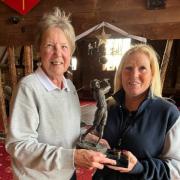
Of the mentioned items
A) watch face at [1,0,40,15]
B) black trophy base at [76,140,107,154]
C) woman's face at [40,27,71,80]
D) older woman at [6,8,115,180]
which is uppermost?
watch face at [1,0,40,15]

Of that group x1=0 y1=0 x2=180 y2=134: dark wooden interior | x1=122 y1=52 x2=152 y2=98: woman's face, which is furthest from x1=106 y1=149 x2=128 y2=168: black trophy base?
x1=0 y1=0 x2=180 y2=134: dark wooden interior

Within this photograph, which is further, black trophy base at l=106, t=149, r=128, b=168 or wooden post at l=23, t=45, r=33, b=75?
wooden post at l=23, t=45, r=33, b=75

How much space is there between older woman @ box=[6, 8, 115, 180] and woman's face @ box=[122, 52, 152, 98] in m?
0.26

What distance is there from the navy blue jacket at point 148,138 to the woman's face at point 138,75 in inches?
2.3

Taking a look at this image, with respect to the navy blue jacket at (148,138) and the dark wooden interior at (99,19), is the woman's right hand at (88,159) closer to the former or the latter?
the navy blue jacket at (148,138)

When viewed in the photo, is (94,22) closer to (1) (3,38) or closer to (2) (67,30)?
(1) (3,38)

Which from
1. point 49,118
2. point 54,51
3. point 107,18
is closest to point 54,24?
point 54,51

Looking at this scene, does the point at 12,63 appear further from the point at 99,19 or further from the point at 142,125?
the point at 142,125

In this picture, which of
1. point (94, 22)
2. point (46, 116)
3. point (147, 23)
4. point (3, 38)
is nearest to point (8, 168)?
point (3, 38)

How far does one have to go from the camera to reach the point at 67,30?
1.18 m

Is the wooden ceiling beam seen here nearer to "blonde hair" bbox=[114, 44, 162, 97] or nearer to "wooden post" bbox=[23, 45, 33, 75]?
"wooden post" bbox=[23, 45, 33, 75]

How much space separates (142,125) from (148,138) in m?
0.06

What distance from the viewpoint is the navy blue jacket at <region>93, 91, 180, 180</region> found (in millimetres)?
1150

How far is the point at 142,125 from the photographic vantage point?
1197 mm
